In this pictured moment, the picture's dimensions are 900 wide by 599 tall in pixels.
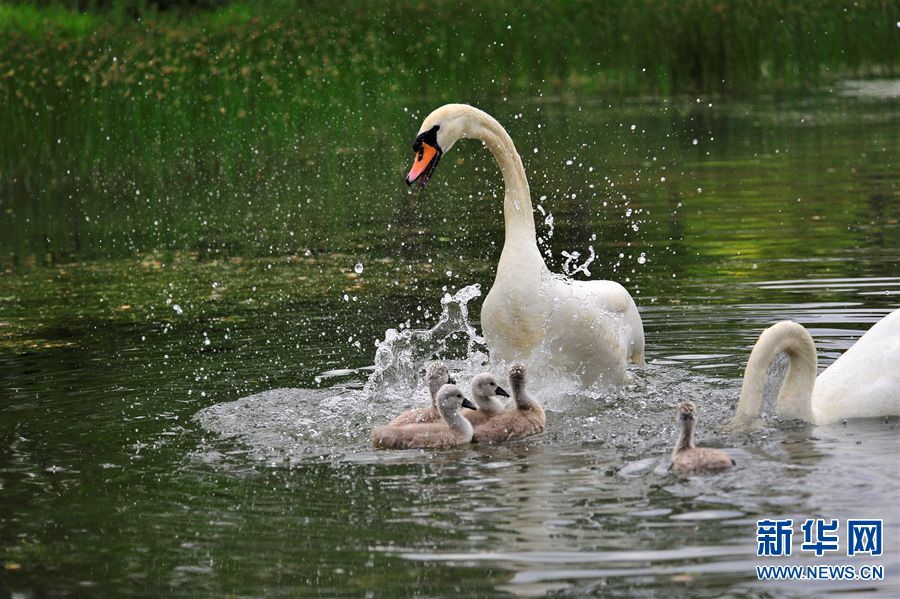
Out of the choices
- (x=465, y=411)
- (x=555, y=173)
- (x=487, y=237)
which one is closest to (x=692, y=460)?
(x=465, y=411)

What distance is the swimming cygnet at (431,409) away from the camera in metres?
8.35

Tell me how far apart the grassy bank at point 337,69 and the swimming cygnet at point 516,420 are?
467 inches

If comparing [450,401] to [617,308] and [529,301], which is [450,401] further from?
[617,308]

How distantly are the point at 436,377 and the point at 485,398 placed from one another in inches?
16.1

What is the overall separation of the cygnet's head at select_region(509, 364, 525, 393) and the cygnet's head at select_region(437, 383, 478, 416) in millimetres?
293

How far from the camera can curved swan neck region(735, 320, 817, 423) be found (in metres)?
7.98

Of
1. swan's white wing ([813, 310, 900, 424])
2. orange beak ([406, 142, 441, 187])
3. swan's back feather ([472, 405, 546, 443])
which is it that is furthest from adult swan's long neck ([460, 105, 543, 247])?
swan's white wing ([813, 310, 900, 424])

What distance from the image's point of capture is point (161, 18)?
2912 cm

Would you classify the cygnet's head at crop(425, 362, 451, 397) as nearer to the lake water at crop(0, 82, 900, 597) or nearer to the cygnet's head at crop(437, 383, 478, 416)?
the lake water at crop(0, 82, 900, 597)

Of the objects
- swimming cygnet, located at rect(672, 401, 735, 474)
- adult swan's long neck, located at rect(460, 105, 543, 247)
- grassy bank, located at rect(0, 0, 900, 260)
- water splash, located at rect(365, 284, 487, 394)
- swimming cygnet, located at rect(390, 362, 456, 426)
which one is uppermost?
grassy bank, located at rect(0, 0, 900, 260)

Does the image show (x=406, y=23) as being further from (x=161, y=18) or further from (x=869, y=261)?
(x=869, y=261)

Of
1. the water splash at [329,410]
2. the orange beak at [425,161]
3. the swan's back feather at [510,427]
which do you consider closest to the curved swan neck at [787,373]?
the swan's back feather at [510,427]

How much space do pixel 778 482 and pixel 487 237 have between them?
8264mm

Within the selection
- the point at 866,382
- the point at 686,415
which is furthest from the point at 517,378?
the point at 866,382
